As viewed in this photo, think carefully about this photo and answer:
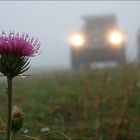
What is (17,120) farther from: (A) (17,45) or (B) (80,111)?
(B) (80,111)

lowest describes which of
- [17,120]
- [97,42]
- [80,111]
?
[80,111]

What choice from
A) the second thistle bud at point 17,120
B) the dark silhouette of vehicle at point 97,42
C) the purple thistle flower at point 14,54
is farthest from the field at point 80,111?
the dark silhouette of vehicle at point 97,42

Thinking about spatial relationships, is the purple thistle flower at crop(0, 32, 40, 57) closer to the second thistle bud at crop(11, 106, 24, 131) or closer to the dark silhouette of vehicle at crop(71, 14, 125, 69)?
the second thistle bud at crop(11, 106, 24, 131)

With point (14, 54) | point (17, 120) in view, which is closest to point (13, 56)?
point (14, 54)

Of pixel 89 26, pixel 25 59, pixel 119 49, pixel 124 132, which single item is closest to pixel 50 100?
pixel 124 132

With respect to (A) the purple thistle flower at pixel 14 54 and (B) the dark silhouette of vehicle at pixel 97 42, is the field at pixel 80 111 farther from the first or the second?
(B) the dark silhouette of vehicle at pixel 97 42

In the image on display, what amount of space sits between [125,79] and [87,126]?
3.04 ft

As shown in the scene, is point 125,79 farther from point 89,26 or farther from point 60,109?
point 89,26

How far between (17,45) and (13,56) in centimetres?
3

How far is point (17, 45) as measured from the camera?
51.0 inches

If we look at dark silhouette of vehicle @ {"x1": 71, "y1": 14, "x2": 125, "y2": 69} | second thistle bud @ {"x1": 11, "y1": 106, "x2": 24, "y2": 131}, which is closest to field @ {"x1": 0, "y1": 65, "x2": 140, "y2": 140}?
second thistle bud @ {"x1": 11, "y1": 106, "x2": 24, "y2": 131}

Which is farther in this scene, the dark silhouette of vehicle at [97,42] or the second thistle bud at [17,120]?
the dark silhouette of vehicle at [97,42]

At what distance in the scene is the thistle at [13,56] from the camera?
4.13 ft

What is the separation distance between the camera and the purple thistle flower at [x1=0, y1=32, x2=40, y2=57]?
1.27 metres
